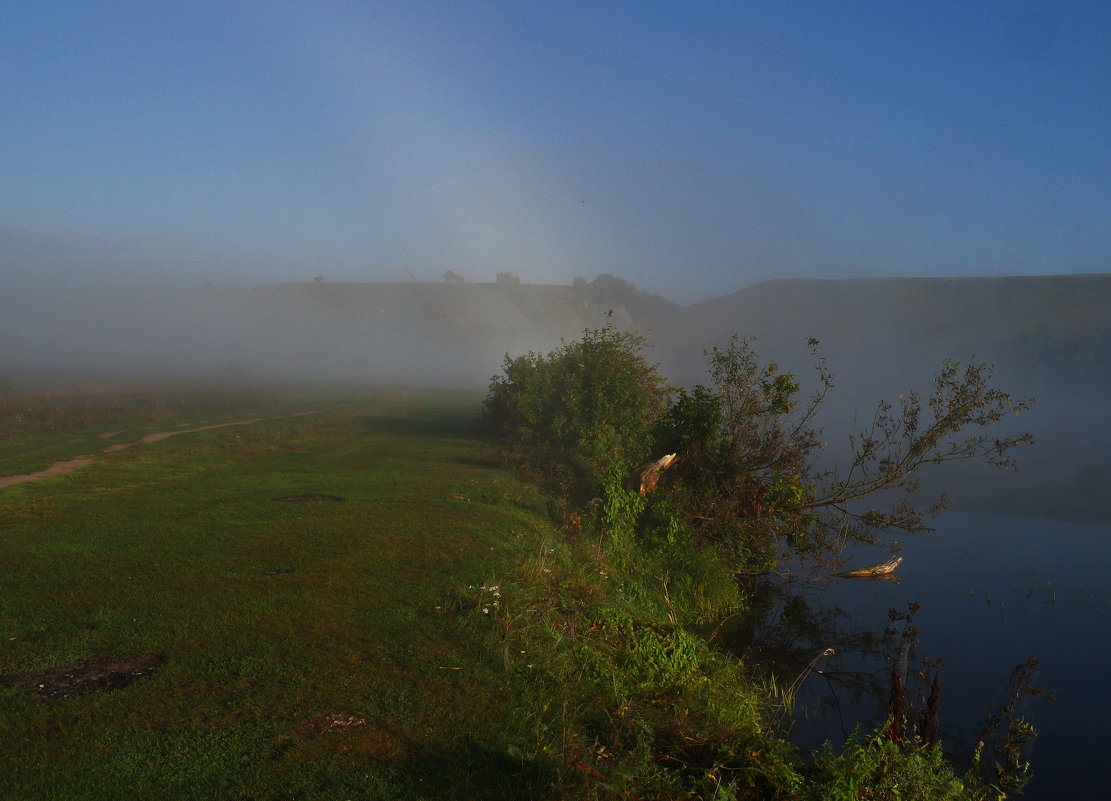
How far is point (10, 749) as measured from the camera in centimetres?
607

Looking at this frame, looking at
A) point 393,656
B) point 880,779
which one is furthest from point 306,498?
point 880,779

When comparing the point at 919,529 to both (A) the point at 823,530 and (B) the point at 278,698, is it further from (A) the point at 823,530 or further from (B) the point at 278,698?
(B) the point at 278,698

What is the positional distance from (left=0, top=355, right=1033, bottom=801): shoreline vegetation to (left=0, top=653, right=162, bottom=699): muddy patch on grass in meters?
0.05

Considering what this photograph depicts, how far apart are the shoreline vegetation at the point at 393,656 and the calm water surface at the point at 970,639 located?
2.20ft

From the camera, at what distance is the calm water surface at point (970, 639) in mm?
10883

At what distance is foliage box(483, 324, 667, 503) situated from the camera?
2011 cm

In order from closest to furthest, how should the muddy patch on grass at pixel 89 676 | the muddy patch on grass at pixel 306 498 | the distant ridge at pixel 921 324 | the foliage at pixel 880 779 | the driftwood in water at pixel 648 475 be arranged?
the foliage at pixel 880 779 → the muddy patch on grass at pixel 89 676 → the muddy patch on grass at pixel 306 498 → the driftwood in water at pixel 648 475 → the distant ridge at pixel 921 324

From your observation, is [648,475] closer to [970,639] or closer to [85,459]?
[970,639]

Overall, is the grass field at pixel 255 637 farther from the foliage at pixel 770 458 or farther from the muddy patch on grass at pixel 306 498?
the foliage at pixel 770 458

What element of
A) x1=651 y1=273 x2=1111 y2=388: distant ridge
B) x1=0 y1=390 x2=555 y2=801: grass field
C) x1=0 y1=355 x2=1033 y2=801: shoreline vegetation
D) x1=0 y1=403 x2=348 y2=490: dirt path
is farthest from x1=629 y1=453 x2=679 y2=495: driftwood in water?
x1=651 y1=273 x2=1111 y2=388: distant ridge

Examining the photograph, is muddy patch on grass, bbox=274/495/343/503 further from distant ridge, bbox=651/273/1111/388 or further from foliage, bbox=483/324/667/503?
distant ridge, bbox=651/273/1111/388

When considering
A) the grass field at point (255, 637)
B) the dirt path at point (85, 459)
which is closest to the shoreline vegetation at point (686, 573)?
the grass field at point (255, 637)

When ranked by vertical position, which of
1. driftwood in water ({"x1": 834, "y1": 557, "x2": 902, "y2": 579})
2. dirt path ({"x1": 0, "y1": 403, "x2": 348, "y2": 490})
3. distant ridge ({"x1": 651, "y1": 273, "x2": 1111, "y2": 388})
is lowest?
driftwood in water ({"x1": 834, "y1": 557, "x2": 902, "y2": 579})

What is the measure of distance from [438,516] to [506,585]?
473cm
